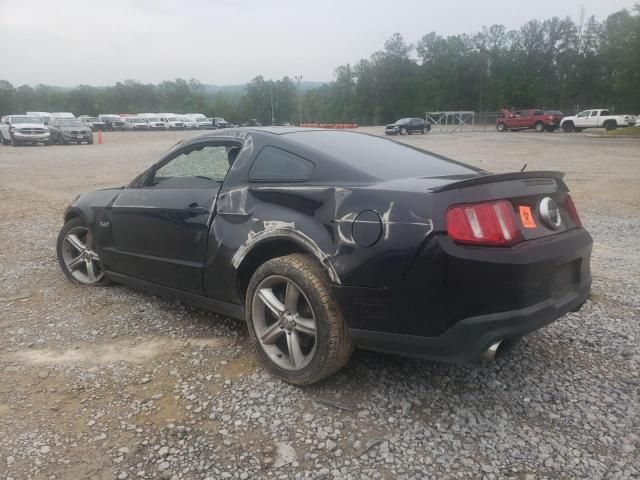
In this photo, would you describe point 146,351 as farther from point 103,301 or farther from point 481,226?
point 481,226

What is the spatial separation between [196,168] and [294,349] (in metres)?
1.64

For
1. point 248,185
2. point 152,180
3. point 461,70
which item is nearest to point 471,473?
point 248,185

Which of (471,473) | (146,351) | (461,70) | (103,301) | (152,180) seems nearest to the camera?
(471,473)

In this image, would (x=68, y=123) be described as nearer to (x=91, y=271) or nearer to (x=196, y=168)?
(x=91, y=271)

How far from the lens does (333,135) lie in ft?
12.0

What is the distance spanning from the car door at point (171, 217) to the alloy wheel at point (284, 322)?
630mm

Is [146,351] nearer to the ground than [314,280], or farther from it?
nearer to the ground

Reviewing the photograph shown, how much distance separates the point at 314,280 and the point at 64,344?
203cm

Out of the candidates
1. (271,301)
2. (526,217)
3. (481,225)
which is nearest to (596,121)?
(526,217)

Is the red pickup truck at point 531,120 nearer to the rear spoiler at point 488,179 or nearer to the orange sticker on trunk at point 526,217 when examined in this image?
the rear spoiler at point 488,179

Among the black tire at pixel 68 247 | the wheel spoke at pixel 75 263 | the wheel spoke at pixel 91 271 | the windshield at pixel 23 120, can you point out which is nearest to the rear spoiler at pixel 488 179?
the black tire at pixel 68 247

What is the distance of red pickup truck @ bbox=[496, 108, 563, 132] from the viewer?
131ft

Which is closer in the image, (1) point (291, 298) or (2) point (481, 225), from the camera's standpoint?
(2) point (481, 225)

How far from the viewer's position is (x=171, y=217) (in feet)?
12.0
